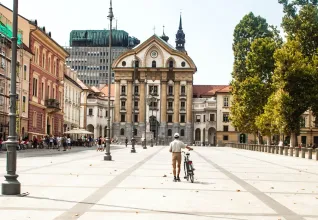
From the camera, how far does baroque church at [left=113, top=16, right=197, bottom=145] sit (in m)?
114

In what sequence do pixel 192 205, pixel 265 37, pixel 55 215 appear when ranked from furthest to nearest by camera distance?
pixel 265 37 < pixel 192 205 < pixel 55 215

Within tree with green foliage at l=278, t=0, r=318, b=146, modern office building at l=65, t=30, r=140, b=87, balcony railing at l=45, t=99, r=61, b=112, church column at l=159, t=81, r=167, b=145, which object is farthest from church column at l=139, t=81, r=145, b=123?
tree with green foliage at l=278, t=0, r=318, b=146

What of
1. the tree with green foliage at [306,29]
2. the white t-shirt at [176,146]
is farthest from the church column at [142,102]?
the white t-shirt at [176,146]

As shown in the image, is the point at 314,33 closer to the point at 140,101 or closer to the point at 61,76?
the point at 61,76

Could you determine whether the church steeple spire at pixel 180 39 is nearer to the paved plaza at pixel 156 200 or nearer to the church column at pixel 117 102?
the church column at pixel 117 102

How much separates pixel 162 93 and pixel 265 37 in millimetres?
52279

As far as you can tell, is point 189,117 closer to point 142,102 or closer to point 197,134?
point 197,134

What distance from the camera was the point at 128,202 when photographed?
11.8 metres

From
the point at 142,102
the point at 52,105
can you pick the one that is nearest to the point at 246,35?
the point at 52,105

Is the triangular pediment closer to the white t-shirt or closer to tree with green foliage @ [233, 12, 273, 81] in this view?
tree with green foliage @ [233, 12, 273, 81]

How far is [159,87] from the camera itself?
115312 millimetres

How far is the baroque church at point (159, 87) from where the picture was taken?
4500 inches

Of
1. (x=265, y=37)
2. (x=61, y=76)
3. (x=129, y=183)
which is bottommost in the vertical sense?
(x=129, y=183)

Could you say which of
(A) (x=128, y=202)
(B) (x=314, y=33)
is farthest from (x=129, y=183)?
(B) (x=314, y=33)
